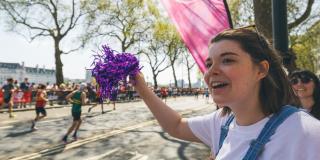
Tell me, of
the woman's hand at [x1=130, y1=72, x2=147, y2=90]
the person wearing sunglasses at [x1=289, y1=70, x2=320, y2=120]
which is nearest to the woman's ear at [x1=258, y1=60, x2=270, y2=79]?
the woman's hand at [x1=130, y1=72, x2=147, y2=90]

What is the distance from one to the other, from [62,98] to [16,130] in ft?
55.6

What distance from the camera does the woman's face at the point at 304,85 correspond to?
3.36 m

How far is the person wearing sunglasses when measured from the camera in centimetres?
333

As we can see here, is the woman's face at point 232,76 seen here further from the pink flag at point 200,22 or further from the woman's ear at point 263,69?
the pink flag at point 200,22

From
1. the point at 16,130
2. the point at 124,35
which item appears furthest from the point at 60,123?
the point at 124,35

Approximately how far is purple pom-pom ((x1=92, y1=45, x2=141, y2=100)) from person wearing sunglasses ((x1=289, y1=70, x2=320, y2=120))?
5.81ft

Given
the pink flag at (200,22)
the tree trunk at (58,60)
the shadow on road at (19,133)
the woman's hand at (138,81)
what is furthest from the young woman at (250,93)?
the tree trunk at (58,60)

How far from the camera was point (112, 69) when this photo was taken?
212 centimetres

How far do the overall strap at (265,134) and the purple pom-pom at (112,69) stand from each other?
33.8 inches

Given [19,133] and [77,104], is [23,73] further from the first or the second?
[77,104]

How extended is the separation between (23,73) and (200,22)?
162m

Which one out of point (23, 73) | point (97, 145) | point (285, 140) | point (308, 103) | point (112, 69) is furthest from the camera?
point (23, 73)

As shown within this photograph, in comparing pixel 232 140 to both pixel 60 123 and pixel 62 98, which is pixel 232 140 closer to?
pixel 60 123

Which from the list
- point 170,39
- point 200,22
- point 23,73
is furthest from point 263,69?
point 23,73
